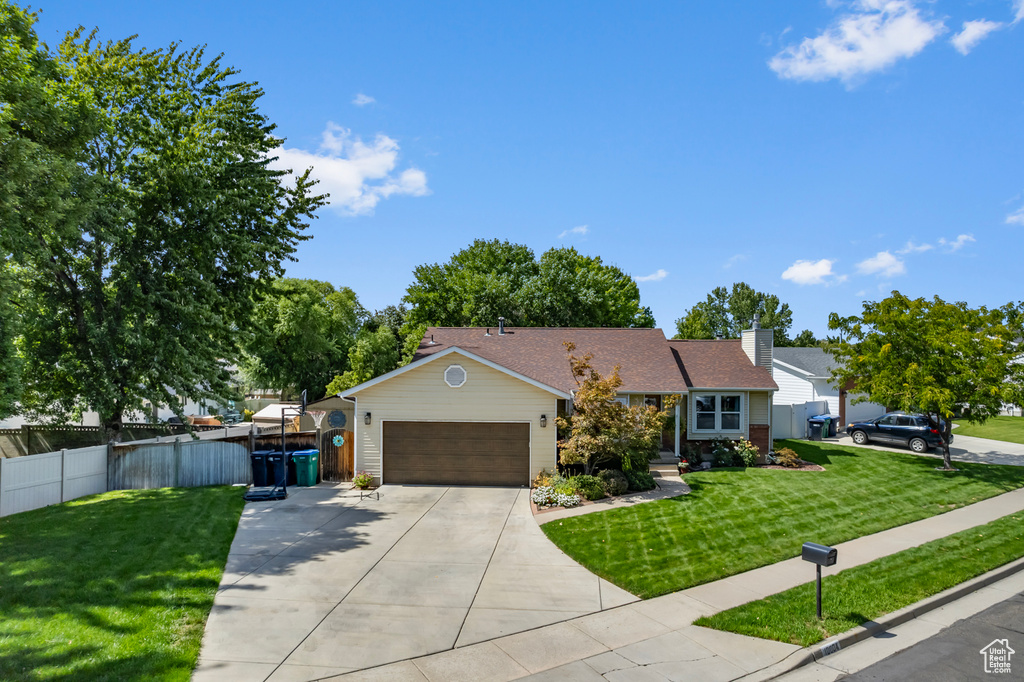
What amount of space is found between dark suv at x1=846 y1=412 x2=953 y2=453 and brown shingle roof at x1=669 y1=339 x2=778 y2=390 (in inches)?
233

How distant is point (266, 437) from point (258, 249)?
19.8ft

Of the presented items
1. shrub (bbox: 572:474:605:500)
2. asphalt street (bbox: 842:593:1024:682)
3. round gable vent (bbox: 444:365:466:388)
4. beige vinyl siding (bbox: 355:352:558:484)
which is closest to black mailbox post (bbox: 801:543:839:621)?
asphalt street (bbox: 842:593:1024:682)

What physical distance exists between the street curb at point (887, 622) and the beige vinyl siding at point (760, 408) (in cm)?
1115

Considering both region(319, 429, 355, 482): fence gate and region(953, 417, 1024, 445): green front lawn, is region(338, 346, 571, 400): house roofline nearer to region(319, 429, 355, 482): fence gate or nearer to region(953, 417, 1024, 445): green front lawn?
region(319, 429, 355, 482): fence gate

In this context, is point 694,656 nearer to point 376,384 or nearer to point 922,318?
point 376,384

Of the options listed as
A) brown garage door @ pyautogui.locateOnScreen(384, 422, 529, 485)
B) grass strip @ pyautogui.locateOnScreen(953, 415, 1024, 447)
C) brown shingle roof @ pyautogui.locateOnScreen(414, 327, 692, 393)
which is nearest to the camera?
brown garage door @ pyautogui.locateOnScreen(384, 422, 529, 485)

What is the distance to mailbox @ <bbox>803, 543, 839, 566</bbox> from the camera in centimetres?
802

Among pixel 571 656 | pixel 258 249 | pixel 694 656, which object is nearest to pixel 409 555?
pixel 571 656

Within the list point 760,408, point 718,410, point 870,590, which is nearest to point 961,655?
point 870,590

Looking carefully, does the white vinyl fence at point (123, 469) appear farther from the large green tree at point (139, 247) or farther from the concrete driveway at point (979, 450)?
the concrete driveway at point (979, 450)

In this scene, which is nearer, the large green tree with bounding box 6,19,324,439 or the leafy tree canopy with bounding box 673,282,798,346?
the large green tree with bounding box 6,19,324,439

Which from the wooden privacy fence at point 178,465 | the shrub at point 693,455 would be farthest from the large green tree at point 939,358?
the wooden privacy fence at point 178,465

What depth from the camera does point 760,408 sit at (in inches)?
874

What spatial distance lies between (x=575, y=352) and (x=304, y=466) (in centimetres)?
1113
